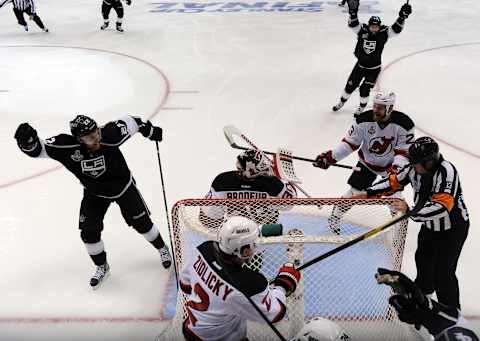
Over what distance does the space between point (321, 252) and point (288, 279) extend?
0.57 meters

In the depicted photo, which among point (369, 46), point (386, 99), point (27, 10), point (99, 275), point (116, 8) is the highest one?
point (386, 99)

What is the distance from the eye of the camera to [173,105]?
512 centimetres

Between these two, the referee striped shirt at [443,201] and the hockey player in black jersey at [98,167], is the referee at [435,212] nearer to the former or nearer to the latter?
the referee striped shirt at [443,201]

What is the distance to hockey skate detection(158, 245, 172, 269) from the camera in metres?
2.73

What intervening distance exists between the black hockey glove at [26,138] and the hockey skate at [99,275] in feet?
2.53

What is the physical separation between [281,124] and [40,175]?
7.05ft

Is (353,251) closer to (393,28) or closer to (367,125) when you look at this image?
(367,125)

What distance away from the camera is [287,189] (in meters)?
2.44

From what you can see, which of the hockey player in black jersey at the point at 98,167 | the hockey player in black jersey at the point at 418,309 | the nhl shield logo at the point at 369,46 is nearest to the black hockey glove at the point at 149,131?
the hockey player in black jersey at the point at 98,167

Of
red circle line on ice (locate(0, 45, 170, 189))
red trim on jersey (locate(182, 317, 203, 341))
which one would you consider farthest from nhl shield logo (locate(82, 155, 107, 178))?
red circle line on ice (locate(0, 45, 170, 189))

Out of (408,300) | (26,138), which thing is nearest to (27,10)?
(26,138)

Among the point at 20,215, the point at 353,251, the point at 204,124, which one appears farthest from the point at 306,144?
the point at 20,215

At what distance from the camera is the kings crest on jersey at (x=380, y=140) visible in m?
2.83

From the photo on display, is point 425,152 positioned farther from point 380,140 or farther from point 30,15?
point 30,15
